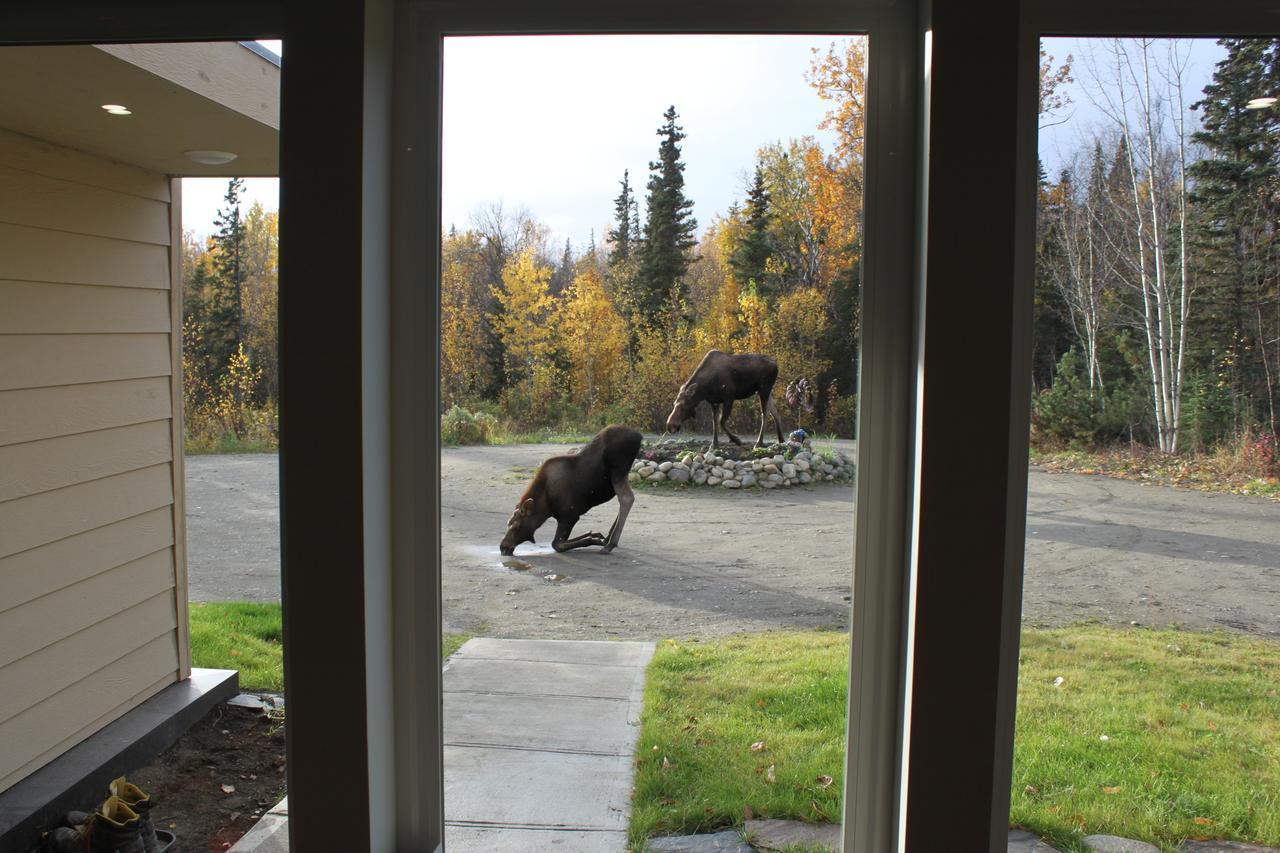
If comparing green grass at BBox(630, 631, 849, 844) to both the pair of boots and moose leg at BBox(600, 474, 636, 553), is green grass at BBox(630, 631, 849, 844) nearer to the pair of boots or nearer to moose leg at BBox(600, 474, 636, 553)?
moose leg at BBox(600, 474, 636, 553)

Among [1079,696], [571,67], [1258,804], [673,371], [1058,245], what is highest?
[571,67]

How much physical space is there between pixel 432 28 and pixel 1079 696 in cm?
186

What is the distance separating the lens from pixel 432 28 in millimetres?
1561

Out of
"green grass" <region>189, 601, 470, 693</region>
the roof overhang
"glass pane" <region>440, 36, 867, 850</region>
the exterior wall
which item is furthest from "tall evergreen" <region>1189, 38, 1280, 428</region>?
the exterior wall

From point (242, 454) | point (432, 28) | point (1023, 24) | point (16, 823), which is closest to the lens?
point (1023, 24)

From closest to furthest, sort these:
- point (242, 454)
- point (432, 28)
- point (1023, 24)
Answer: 1. point (1023, 24)
2. point (432, 28)
3. point (242, 454)

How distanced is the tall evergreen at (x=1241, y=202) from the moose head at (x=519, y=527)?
1.40 m

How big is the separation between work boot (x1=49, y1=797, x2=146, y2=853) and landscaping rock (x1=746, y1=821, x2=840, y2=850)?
1.53m

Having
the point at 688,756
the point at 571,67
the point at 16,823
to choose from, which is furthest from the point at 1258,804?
the point at 16,823

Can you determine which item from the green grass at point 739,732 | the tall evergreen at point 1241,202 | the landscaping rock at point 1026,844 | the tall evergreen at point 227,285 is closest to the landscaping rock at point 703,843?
the green grass at point 739,732

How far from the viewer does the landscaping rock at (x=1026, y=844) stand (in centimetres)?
153

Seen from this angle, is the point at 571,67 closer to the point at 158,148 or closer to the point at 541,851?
the point at 158,148

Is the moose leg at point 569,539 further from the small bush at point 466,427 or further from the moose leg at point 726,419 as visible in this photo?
the moose leg at point 726,419

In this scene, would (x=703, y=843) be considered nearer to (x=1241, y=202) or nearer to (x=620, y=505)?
(x=620, y=505)
